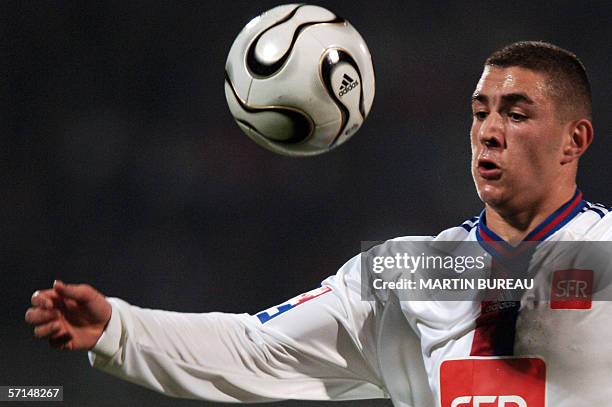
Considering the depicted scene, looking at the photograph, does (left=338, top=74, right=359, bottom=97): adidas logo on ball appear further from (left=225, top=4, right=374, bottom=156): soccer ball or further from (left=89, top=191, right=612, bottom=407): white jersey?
(left=89, top=191, right=612, bottom=407): white jersey

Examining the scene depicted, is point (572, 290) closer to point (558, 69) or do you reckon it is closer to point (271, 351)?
point (558, 69)

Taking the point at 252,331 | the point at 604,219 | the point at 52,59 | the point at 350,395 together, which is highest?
the point at 52,59

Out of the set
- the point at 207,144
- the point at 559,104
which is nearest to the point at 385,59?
the point at 207,144

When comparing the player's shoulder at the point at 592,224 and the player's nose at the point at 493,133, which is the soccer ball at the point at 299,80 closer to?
the player's nose at the point at 493,133

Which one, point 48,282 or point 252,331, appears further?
point 48,282

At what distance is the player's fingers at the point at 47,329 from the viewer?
2.25 meters

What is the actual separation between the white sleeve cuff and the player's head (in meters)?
1.05

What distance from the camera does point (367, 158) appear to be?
489 centimetres

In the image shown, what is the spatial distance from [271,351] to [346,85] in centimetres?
82

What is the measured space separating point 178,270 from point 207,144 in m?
0.72

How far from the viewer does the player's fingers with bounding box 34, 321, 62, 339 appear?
7.39 feet

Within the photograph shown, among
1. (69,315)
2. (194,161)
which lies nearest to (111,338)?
(69,315)

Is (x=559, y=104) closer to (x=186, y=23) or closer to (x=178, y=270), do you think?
(x=178, y=270)

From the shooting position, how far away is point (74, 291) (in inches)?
90.5
